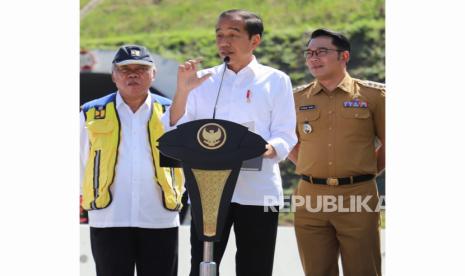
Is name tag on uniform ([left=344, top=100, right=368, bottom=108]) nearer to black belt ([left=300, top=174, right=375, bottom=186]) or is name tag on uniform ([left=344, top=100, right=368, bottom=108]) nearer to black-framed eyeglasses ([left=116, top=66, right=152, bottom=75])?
black belt ([left=300, top=174, right=375, bottom=186])

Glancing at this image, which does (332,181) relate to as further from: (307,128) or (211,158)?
(211,158)

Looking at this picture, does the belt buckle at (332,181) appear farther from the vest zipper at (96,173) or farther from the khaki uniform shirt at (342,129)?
the vest zipper at (96,173)

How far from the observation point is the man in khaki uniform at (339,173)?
3.99m

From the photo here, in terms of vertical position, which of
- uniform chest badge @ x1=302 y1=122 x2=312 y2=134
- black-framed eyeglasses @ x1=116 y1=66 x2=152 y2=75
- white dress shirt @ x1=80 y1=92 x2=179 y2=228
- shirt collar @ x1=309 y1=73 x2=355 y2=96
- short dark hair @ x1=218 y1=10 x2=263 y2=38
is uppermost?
short dark hair @ x1=218 y1=10 x2=263 y2=38

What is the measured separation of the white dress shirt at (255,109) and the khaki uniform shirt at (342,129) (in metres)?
0.63

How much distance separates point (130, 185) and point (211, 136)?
2.65 feet

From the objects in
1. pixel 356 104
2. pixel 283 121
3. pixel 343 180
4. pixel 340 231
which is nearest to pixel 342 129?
pixel 356 104

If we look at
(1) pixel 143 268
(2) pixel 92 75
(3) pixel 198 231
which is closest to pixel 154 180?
(1) pixel 143 268

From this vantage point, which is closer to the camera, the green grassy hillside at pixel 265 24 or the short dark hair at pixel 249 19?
the short dark hair at pixel 249 19

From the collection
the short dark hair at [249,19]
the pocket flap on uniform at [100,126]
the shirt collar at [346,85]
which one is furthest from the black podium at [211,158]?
the shirt collar at [346,85]

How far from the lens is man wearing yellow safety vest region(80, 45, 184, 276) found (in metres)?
3.65

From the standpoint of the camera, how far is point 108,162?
12.0 ft

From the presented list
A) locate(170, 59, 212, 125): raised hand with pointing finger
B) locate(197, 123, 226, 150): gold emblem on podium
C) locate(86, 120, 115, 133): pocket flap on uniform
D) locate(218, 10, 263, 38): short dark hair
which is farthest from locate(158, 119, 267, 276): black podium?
locate(86, 120, 115, 133): pocket flap on uniform

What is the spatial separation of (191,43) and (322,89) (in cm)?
182
